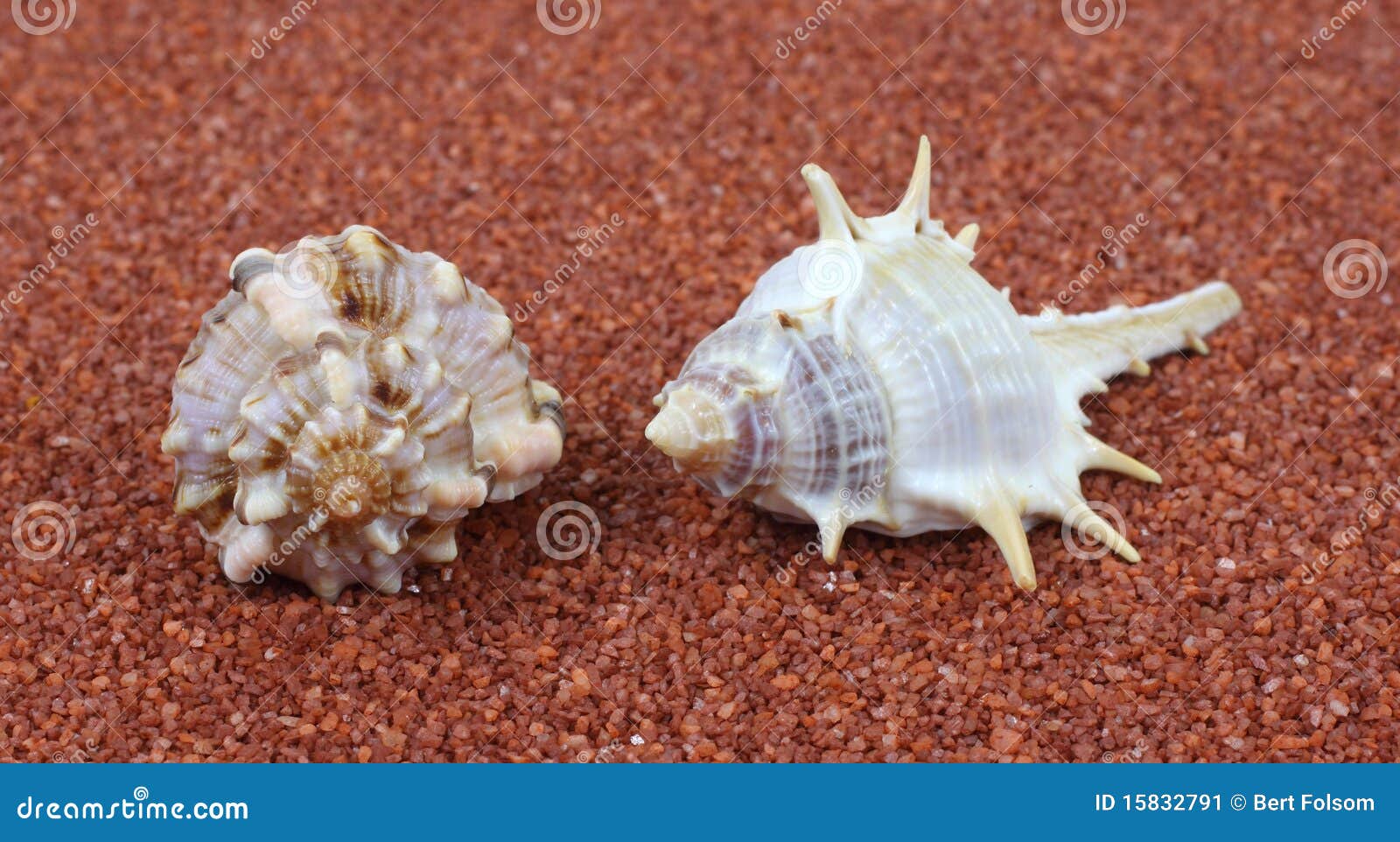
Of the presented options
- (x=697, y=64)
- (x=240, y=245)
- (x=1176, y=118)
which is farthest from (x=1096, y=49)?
(x=240, y=245)

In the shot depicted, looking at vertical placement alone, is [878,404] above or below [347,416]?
above

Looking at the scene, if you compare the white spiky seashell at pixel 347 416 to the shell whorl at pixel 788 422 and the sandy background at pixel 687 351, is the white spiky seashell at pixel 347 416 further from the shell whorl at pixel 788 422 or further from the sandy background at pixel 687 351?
the shell whorl at pixel 788 422

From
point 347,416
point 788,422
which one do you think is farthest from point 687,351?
point 347,416

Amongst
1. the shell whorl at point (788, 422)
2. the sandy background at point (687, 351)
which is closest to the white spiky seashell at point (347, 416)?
the sandy background at point (687, 351)

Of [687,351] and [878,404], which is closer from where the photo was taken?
[878,404]

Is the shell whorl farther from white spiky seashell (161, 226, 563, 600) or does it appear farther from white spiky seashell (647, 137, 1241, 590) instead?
white spiky seashell (161, 226, 563, 600)

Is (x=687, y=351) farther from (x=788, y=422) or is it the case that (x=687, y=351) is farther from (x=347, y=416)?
(x=347, y=416)

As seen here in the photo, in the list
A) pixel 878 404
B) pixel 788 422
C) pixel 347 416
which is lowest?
pixel 347 416

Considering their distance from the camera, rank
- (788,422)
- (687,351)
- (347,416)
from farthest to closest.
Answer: (687,351) → (788,422) → (347,416)

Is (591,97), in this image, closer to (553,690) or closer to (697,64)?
(697,64)
